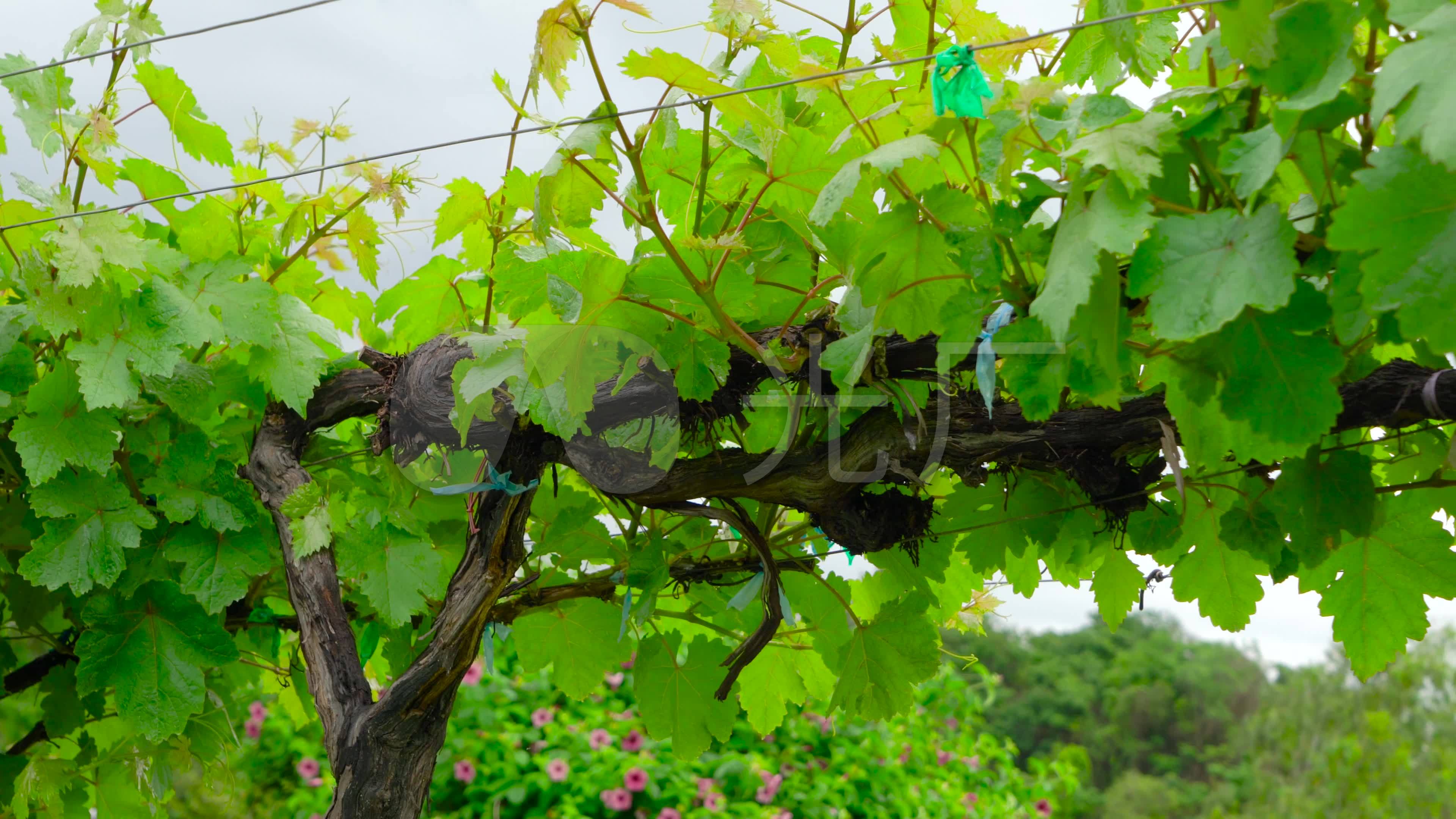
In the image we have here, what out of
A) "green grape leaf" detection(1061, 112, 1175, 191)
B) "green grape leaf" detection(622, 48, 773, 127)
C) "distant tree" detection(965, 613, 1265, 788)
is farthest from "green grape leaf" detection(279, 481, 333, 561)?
"distant tree" detection(965, 613, 1265, 788)

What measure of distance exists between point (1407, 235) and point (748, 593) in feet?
2.45

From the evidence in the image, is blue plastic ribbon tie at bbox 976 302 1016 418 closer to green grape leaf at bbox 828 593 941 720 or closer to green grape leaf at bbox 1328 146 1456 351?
A: green grape leaf at bbox 1328 146 1456 351

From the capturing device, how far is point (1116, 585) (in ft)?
3.69

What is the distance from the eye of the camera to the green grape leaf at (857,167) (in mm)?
694

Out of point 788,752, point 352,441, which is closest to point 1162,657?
point 788,752

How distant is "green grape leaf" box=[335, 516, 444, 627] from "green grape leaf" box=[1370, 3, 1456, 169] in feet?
2.98

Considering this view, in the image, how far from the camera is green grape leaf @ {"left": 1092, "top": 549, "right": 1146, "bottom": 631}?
3.67ft

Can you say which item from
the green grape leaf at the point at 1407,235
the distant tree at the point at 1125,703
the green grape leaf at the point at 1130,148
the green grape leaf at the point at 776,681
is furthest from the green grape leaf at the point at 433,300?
the distant tree at the point at 1125,703

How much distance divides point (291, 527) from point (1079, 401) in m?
0.89

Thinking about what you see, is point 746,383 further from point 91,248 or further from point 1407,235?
point 91,248

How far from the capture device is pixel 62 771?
1424 millimetres

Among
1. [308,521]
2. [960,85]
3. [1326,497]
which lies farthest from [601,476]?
[1326,497]

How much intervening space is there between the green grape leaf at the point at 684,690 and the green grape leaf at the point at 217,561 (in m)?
0.48

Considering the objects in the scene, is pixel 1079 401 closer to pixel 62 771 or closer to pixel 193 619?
pixel 193 619
